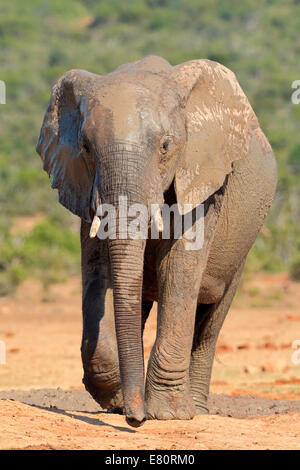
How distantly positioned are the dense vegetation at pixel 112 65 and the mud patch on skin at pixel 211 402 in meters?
10.4

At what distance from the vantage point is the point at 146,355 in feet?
39.1

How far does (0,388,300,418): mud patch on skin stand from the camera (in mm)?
7738

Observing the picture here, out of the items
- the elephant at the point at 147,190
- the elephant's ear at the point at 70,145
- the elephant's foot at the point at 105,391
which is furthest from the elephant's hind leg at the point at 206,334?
the elephant's ear at the point at 70,145

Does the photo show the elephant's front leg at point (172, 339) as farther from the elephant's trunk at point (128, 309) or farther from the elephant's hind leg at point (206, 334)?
the elephant's hind leg at point (206, 334)

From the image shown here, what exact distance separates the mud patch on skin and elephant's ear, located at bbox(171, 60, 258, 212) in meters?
2.11

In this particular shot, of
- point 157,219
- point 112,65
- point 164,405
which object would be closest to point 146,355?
point 164,405

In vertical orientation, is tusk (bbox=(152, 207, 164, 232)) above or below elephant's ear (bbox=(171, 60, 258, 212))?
below

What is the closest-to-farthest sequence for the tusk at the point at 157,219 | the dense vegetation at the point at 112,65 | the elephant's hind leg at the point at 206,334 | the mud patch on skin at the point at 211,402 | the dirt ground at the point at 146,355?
the dirt ground at the point at 146,355, the tusk at the point at 157,219, the elephant's hind leg at the point at 206,334, the mud patch on skin at the point at 211,402, the dense vegetation at the point at 112,65

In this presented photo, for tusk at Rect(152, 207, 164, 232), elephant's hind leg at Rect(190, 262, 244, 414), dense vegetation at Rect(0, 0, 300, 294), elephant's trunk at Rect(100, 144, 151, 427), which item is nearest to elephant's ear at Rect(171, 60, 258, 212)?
tusk at Rect(152, 207, 164, 232)

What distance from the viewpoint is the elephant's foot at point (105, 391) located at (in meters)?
6.15

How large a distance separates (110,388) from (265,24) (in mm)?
63588

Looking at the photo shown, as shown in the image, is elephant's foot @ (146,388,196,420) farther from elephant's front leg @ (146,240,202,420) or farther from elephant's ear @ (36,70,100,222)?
elephant's ear @ (36,70,100,222)
